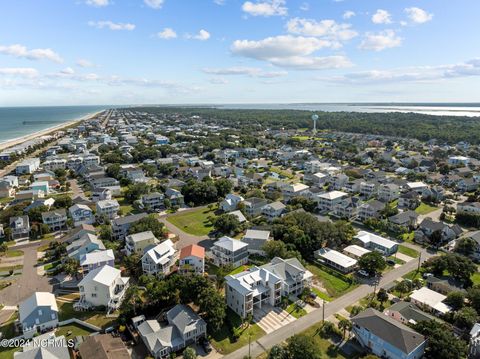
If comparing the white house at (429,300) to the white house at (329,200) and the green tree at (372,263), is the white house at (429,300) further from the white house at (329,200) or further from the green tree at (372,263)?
the white house at (329,200)

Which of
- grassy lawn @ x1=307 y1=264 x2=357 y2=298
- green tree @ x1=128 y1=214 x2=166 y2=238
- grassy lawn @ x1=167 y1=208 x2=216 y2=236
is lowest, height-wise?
grassy lawn @ x1=307 y1=264 x2=357 y2=298

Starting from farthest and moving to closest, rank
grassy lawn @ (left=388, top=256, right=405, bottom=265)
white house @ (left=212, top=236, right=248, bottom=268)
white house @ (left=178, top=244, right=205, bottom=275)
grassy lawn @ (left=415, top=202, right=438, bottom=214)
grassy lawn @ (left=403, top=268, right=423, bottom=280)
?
grassy lawn @ (left=415, top=202, right=438, bottom=214), grassy lawn @ (left=388, top=256, right=405, bottom=265), white house @ (left=212, top=236, right=248, bottom=268), grassy lawn @ (left=403, top=268, right=423, bottom=280), white house @ (left=178, top=244, right=205, bottom=275)

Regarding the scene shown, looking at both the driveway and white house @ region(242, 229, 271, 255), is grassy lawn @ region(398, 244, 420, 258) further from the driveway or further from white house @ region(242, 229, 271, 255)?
the driveway

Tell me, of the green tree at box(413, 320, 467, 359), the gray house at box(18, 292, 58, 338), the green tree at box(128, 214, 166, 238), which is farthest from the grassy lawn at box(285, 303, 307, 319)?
the green tree at box(128, 214, 166, 238)

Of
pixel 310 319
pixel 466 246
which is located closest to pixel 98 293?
pixel 310 319

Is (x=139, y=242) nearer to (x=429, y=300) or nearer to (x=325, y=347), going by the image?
(x=325, y=347)

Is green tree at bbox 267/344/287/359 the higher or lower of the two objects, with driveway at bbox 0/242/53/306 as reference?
higher
